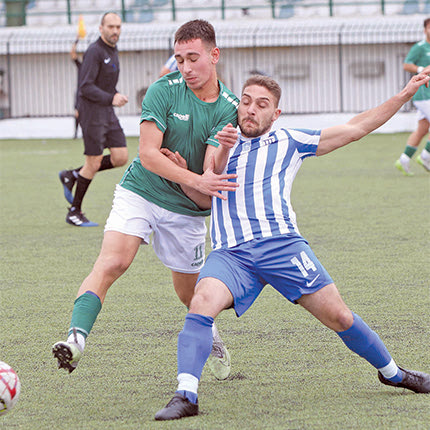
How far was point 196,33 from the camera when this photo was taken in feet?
14.1

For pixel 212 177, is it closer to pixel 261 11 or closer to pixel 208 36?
pixel 208 36

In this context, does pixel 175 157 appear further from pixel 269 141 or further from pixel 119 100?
pixel 119 100

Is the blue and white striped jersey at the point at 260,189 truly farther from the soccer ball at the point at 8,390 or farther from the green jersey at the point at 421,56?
the green jersey at the point at 421,56

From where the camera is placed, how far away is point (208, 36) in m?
4.33

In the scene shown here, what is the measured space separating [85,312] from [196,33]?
1.46m

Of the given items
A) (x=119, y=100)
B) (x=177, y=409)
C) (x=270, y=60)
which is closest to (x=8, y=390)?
(x=177, y=409)

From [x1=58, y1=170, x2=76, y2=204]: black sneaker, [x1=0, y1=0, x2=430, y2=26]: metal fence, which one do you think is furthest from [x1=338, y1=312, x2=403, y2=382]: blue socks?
[x1=0, y1=0, x2=430, y2=26]: metal fence

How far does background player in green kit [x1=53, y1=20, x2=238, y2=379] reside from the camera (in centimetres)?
427

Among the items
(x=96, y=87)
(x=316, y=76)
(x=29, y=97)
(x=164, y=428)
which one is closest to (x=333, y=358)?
(x=164, y=428)

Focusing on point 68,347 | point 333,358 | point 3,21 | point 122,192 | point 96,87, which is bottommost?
point 333,358

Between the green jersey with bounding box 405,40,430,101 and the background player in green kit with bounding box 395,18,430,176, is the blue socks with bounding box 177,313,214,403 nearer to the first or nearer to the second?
the background player in green kit with bounding box 395,18,430,176

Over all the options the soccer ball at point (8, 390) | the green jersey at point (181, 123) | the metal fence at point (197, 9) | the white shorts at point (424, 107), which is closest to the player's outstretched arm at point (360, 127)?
the green jersey at point (181, 123)

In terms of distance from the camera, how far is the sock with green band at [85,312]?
4.07 metres

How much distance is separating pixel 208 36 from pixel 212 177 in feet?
2.59
